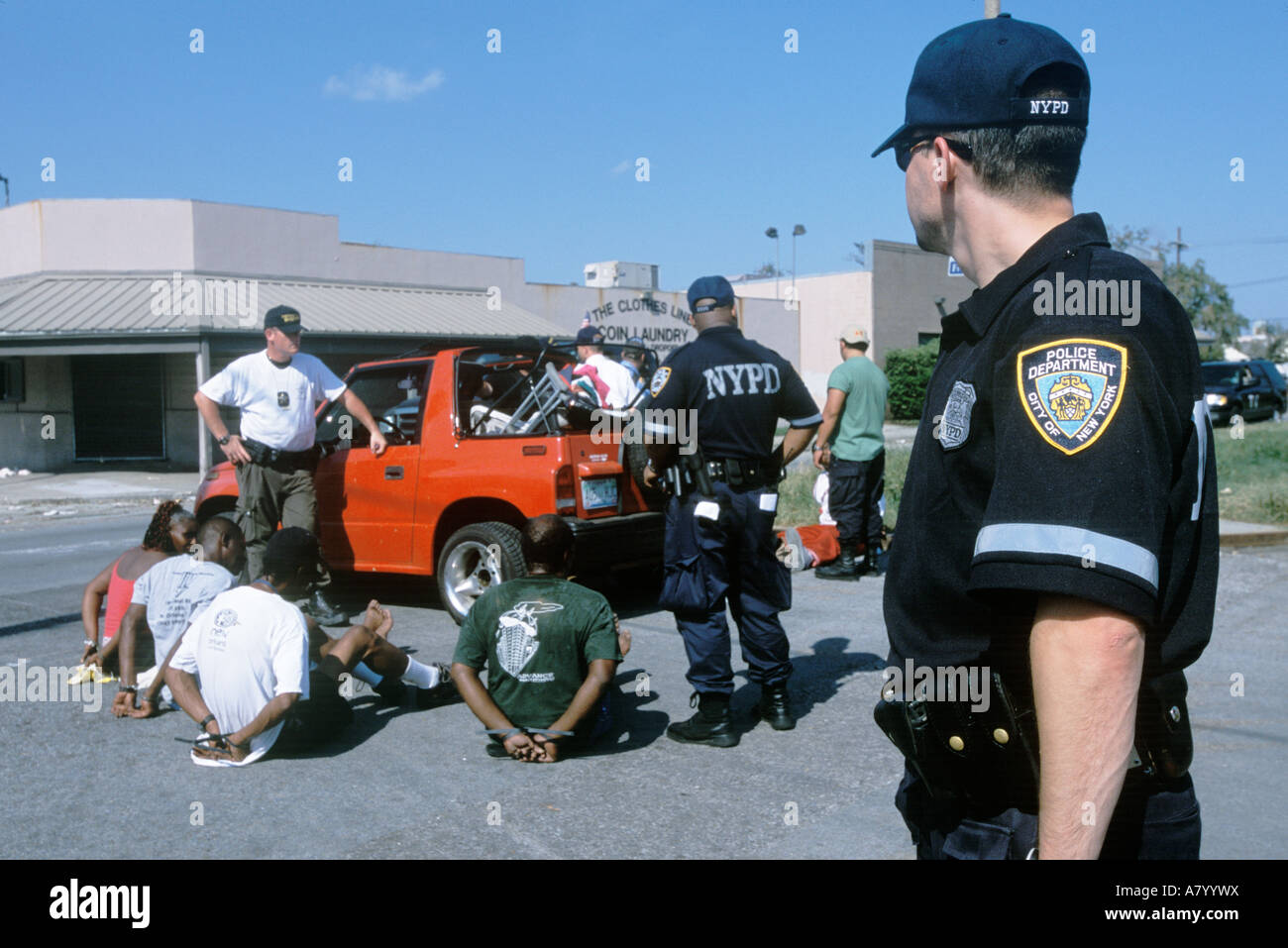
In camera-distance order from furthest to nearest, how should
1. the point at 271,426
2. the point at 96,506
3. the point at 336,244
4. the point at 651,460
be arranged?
the point at 336,244 → the point at 96,506 → the point at 271,426 → the point at 651,460

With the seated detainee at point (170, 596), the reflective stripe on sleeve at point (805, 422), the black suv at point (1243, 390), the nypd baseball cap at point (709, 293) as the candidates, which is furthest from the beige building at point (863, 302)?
the seated detainee at point (170, 596)

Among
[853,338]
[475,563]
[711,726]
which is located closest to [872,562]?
[853,338]

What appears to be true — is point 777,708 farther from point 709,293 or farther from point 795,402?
point 709,293

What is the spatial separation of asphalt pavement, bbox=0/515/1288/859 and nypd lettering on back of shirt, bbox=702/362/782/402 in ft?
5.18

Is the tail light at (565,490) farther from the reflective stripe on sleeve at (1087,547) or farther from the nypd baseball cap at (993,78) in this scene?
the reflective stripe on sleeve at (1087,547)

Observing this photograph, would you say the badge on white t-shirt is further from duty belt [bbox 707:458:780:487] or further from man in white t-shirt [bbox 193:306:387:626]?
duty belt [bbox 707:458:780:487]

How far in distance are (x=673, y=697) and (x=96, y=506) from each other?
1376cm

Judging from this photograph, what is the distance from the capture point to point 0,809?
4.23 metres

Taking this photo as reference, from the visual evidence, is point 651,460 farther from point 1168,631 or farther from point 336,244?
point 336,244

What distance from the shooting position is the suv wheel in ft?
23.0

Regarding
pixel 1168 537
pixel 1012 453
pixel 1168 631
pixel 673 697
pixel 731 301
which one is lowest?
pixel 673 697

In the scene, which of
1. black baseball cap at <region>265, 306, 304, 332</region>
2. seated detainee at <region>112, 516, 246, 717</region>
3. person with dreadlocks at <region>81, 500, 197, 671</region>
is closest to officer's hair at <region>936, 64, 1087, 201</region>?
seated detainee at <region>112, 516, 246, 717</region>
